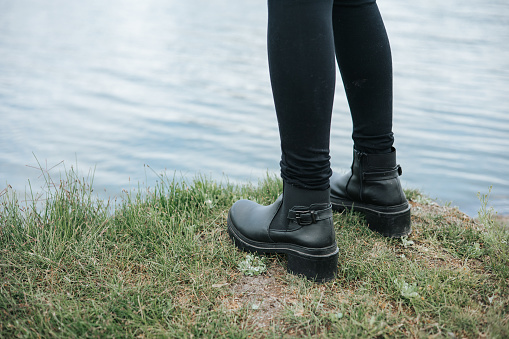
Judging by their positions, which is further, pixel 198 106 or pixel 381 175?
pixel 198 106

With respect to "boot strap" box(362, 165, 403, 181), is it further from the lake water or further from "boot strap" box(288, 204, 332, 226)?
the lake water

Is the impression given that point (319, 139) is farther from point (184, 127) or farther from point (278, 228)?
point (184, 127)

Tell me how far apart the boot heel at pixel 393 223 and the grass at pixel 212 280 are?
4 centimetres

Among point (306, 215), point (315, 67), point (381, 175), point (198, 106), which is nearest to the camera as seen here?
point (315, 67)

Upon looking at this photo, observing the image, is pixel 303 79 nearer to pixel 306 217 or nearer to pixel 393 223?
pixel 306 217

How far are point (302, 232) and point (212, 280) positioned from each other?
1.26 feet

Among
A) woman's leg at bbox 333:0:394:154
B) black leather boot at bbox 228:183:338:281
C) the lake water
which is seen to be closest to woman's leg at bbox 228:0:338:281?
black leather boot at bbox 228:183:338:281

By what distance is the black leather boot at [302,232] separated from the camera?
1770 mm

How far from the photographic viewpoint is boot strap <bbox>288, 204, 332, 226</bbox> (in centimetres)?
177

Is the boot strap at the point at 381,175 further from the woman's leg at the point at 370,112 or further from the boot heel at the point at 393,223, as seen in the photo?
the boot heel at the point at 393,223

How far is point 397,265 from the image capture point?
1.89 meters

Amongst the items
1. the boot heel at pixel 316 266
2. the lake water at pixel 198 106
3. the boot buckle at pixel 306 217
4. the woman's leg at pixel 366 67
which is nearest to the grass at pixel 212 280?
the boot heel at pixel 316 266

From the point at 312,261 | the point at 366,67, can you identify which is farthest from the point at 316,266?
the point at 366,67

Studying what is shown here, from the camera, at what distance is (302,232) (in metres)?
1.80
